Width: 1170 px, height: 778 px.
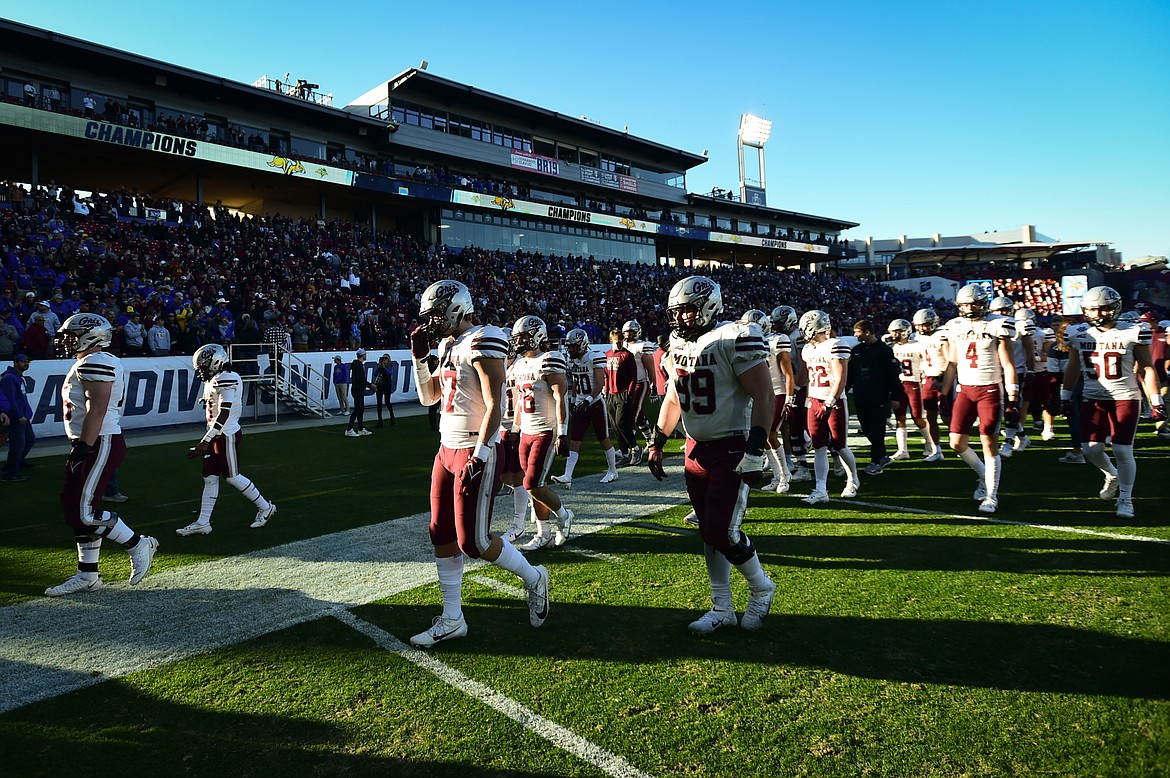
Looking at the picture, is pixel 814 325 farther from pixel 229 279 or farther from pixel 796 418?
pixel 229 279

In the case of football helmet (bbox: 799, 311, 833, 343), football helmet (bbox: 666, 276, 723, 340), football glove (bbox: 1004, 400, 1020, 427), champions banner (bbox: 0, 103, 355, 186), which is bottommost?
football glove (bbox: 1004, 400, 1020, 427)

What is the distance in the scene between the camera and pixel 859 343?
33.0ft

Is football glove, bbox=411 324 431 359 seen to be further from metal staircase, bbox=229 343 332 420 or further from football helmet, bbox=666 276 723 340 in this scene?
metal staircase, bbox=229 343 332 420

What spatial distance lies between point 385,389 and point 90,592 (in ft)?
40.0

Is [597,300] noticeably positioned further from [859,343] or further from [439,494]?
[439,494]

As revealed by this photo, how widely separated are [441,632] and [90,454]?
3973mm

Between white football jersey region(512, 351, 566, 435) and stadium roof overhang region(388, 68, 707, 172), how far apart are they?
39.1 metres

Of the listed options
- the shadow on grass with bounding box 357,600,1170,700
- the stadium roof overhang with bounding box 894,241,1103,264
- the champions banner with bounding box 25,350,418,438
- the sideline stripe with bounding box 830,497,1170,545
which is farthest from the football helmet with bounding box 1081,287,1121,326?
the stadium roof overhang with bounding box 894,241,1103,264

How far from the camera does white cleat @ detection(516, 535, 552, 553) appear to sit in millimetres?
6410

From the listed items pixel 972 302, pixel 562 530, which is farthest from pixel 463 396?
pixel 972 302

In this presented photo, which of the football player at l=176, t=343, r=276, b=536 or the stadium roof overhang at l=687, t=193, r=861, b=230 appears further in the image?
the stadium roof overhang at l=687, t=193, r=861, b=230

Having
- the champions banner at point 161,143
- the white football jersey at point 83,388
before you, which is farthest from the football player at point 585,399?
the champions banner at point 161,143

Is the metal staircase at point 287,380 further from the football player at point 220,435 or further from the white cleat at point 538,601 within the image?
the white cleat at point 538,601

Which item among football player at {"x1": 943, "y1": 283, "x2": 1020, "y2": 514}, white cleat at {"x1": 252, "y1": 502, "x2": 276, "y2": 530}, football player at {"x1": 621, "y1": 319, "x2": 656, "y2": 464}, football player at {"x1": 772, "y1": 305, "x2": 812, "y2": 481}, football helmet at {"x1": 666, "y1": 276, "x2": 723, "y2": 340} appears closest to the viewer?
football helmet at {"x1": 666, "y1": 276, "x2": 723, "y2": 340}
